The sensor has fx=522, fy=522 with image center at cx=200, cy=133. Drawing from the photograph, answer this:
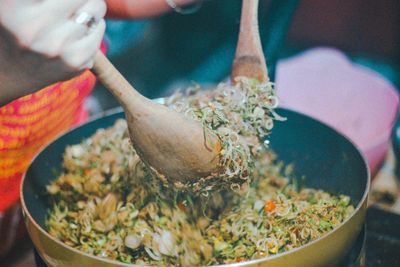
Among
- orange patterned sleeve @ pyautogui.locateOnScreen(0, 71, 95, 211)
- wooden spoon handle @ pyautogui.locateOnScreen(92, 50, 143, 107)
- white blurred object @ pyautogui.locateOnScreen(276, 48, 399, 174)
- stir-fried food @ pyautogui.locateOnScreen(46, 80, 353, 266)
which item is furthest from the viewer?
white blurred object @ pyautogui.locateOnScreen(276, 48, 399, 174)

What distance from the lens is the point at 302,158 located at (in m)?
1.06

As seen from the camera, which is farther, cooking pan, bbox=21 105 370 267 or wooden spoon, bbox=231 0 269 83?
wooden spoon, bbox=231 0 269 83

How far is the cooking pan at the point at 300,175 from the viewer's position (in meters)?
0.70

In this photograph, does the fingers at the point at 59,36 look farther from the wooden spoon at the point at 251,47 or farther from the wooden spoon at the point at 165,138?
the wooden spoon at the point at 251,47

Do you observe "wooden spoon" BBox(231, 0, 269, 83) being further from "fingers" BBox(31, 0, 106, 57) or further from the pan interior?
"fingers" BBox(31, 0, 106, 57)

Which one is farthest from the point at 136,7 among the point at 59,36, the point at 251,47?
the point at 59,36

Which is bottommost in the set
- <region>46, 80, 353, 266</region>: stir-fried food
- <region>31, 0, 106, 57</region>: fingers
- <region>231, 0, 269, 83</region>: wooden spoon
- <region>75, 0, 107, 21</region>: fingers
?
<region>46, 80, 353, 266</region>: stir-fried food

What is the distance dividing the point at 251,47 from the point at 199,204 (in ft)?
0.97

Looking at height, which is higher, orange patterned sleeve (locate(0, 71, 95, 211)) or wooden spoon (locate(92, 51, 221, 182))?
wooden spoon (locate(92, 51, 221, 182))

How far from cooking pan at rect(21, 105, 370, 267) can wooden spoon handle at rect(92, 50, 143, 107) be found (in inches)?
8.7

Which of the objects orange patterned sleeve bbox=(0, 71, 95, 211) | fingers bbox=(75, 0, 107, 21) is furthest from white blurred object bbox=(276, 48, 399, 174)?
fingers bbox=(75, 0, 107, 21)

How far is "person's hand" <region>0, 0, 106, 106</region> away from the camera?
0.56 metres

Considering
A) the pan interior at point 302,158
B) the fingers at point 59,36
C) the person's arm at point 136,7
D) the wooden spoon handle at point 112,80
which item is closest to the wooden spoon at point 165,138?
the wooden spoon handle at point 112,80

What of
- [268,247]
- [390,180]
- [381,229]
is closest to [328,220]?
[268,247]
